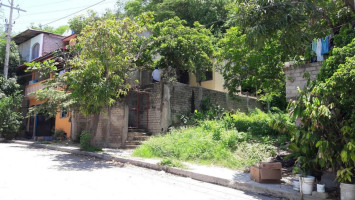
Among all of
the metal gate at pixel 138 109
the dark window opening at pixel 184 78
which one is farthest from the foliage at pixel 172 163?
the dark window opening at pixel 184 78

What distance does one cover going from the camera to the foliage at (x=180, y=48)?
1556 cm

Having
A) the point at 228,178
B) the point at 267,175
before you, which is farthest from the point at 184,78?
the point at 267,175

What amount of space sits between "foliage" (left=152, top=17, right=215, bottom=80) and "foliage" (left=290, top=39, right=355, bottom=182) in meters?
10.0

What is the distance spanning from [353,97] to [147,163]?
640 centimetres

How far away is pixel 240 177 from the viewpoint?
286 inches

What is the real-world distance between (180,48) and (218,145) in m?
7.46

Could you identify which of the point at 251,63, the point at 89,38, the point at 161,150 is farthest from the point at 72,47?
the point at 251,63

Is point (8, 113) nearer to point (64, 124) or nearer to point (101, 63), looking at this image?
point (64, 124)

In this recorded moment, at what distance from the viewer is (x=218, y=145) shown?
10.0 metres

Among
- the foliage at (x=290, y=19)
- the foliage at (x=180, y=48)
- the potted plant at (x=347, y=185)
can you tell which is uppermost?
the foliage at (x=180, y=48)

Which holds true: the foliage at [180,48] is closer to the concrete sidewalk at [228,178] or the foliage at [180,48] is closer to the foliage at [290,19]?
the foliage at [290,19]

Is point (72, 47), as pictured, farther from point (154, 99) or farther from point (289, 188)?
point (289, 188)

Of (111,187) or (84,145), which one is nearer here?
(111,187)

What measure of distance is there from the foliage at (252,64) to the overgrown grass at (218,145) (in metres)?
2.84
